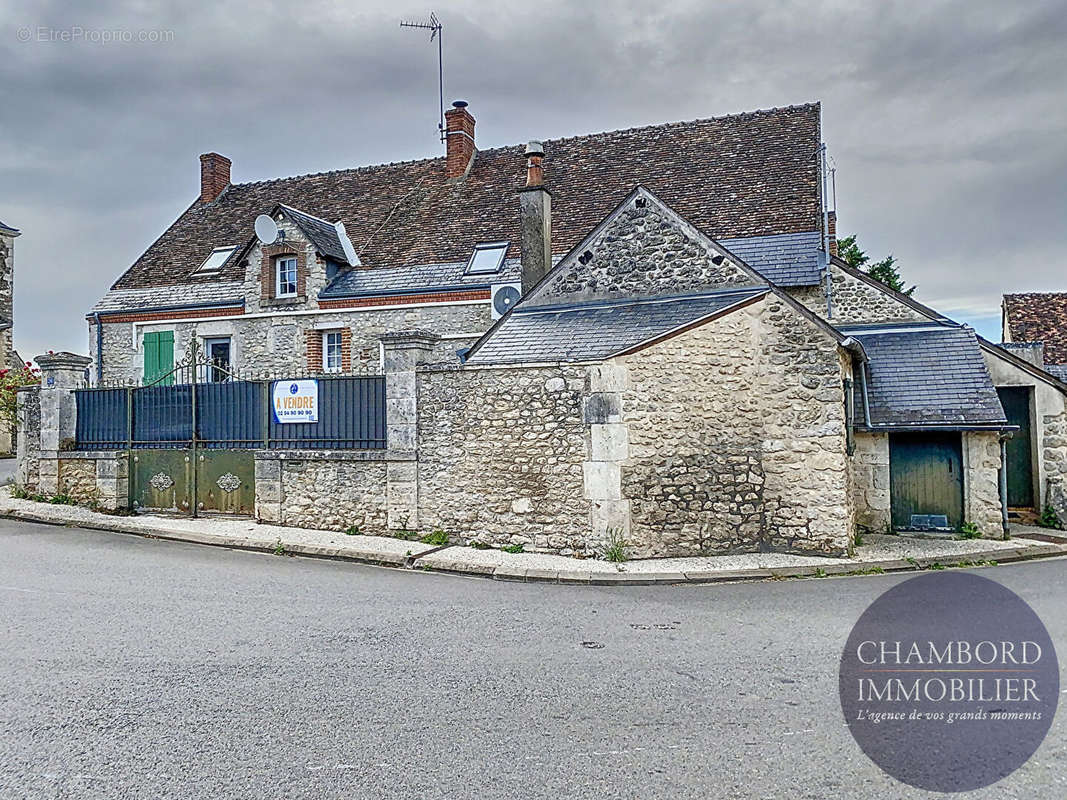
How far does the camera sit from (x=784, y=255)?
1416 cm

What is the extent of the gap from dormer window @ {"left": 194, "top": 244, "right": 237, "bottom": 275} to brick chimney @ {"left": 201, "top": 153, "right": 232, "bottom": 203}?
312 centimetres

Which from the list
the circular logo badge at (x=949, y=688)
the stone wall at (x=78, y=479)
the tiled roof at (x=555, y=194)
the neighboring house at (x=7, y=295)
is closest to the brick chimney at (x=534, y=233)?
the tiled roof at (x=555, y=194)

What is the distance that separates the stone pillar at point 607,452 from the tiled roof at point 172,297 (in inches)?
437

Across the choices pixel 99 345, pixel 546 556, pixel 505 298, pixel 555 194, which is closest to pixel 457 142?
pixel 555 194

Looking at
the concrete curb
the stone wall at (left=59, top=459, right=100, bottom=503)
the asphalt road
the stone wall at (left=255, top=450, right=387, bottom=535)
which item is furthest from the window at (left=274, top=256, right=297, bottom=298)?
the asphalt road

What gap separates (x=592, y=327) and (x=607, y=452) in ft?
6.87

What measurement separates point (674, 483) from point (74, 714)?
6831 millimetres

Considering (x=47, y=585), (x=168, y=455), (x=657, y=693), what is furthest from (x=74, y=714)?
(x=168, y=455)

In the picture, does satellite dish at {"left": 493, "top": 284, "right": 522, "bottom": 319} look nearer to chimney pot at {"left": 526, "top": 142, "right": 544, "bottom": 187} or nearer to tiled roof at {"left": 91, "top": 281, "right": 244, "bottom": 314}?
chimney pot at {"left": 526, "top": 142, "right": 544, "bottom": 187}

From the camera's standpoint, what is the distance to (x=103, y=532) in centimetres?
1114

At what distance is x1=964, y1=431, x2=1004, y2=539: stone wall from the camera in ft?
38.3

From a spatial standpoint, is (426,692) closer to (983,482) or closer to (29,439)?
(983,482)

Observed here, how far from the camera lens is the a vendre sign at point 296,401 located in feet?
37.0

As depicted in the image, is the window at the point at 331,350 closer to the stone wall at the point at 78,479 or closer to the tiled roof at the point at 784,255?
the stone wall at the point at 78,479
